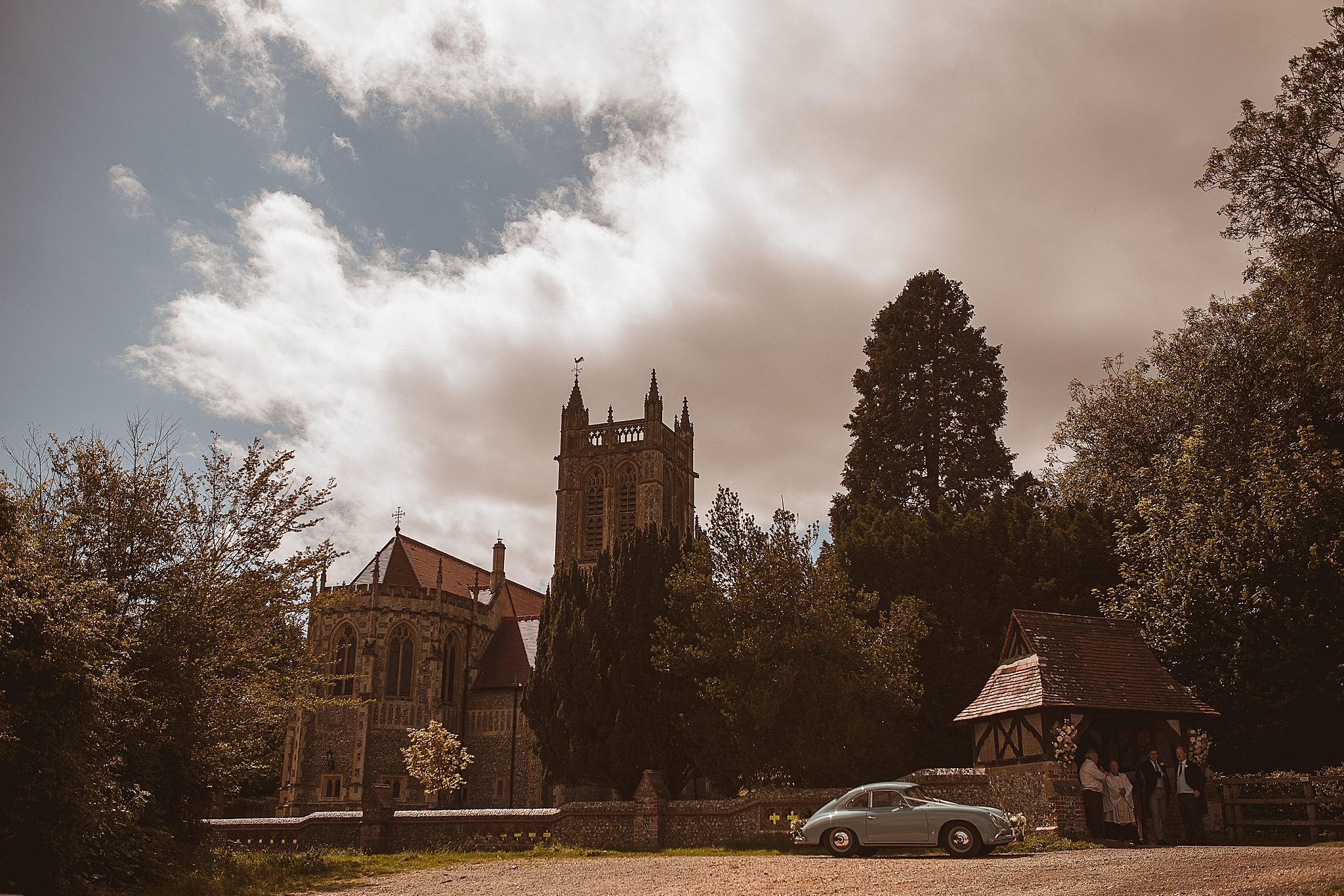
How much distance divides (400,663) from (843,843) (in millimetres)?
28536

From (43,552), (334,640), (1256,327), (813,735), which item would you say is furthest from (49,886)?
(1256,327)

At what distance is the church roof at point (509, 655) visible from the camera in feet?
142

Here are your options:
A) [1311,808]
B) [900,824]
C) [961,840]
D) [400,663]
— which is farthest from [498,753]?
[1311,808]

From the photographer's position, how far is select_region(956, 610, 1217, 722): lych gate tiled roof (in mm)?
19375

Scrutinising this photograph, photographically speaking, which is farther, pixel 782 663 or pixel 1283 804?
pixel 782 663

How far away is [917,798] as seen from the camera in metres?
16.8

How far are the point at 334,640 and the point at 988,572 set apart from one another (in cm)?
2686

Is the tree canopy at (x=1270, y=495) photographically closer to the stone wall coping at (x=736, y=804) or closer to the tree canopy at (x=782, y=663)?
the tree canopy at (x=782, y=663)

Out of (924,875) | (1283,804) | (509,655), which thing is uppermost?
(509,655)

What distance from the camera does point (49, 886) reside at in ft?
44.3

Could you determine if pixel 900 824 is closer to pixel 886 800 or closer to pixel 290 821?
pixel 886 800

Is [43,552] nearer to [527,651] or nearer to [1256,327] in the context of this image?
[527,651]

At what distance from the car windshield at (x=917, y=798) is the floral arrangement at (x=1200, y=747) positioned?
18.2ft

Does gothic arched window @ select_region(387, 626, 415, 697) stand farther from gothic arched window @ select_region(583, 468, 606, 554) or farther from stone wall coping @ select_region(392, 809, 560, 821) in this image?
gothic arched window @ select_region(583, 468, 606, 554)
